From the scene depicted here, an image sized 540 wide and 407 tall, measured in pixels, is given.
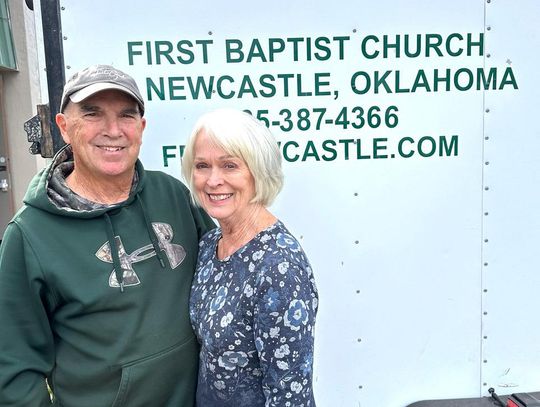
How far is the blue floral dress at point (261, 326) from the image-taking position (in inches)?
43.5

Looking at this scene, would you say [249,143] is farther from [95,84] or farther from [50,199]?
[50,199]

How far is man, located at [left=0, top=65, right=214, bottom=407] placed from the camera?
1.21 meters

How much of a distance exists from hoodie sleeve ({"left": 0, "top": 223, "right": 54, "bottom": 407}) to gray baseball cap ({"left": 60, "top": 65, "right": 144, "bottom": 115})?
1.18 ft

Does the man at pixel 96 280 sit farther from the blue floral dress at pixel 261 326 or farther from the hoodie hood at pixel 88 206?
the blue floral dress at pixel 261 326

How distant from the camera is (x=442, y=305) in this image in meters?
1.82

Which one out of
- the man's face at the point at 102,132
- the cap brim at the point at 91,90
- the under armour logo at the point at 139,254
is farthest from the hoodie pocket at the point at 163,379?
the cap brim at the point at 91,90

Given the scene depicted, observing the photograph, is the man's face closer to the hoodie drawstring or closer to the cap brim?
the cap brim

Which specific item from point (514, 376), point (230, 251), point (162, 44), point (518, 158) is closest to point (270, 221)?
point (230, 251)

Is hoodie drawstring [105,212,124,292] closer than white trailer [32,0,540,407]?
Yes

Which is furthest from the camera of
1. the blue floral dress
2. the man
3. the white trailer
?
the white trailer

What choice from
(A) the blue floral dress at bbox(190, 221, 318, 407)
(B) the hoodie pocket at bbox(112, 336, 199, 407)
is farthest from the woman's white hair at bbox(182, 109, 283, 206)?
(B) the hoodie pocket at bbox(112, 336, 199, 407)

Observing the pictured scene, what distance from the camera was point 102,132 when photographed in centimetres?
129

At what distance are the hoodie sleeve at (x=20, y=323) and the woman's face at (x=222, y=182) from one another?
0.45 m

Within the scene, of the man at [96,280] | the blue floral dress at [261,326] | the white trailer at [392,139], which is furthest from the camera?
the white trailer at [392,139]
